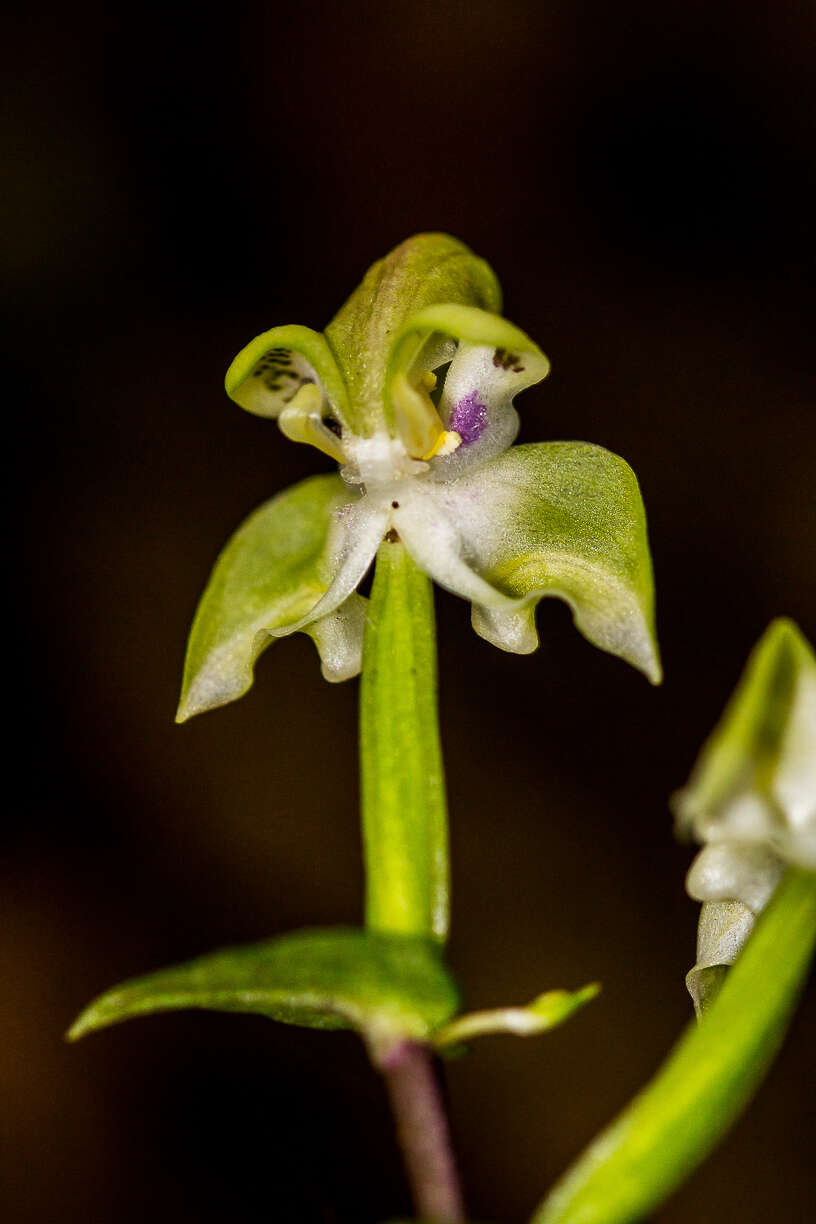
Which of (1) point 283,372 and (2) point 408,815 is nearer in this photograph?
(2) point 408,815

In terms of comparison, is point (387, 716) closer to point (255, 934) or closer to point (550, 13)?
point (255, 934)

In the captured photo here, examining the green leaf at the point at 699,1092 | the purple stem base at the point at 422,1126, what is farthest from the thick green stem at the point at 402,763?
the green leaf at the point at 699,1092

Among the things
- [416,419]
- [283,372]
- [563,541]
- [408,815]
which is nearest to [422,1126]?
[408,815]

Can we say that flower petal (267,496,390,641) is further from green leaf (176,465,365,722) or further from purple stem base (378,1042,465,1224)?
purple stem base (378,1042,465,1224)

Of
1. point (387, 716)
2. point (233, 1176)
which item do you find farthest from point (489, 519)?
point (233, 1176)

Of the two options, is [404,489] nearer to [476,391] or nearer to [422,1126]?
[476,391]
